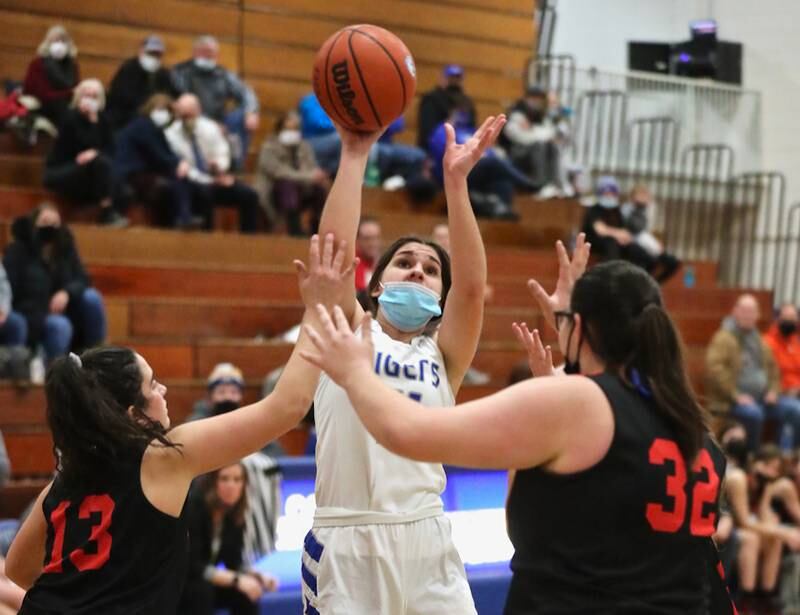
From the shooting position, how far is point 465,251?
351 centimetres

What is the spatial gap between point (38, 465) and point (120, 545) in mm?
5049

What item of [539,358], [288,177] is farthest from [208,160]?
[539,358]

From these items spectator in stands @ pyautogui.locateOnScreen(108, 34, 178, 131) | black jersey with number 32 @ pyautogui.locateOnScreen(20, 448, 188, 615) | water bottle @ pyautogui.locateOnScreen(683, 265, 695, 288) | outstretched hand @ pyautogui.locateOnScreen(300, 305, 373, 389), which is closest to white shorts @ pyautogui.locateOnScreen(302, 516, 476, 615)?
black jersey with number 32 @ pyautogui.locateOnScreen(20, 448, 188, 615)

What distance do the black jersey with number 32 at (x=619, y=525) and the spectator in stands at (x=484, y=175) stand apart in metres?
8.95

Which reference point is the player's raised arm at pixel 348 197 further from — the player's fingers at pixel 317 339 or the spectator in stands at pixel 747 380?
the spectator in stands at pixel 747 380

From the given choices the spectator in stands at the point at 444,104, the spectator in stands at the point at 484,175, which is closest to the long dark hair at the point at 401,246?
the spectator in stands at the point at 484,175

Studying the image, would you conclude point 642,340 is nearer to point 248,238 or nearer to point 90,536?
point 90,536

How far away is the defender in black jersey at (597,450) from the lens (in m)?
2.43

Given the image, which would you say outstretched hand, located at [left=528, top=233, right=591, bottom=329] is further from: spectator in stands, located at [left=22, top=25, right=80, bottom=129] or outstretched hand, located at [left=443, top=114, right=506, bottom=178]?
spectator in stands, located at [left=22, top=25, right=80, bottom=129]

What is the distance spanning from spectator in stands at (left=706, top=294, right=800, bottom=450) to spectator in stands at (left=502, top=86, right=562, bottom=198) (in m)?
2.52

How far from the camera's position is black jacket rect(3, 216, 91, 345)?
7.86 metres

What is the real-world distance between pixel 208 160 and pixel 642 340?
7.80 m

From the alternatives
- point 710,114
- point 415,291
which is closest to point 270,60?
point 710,114

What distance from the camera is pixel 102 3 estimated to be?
11.6 m
